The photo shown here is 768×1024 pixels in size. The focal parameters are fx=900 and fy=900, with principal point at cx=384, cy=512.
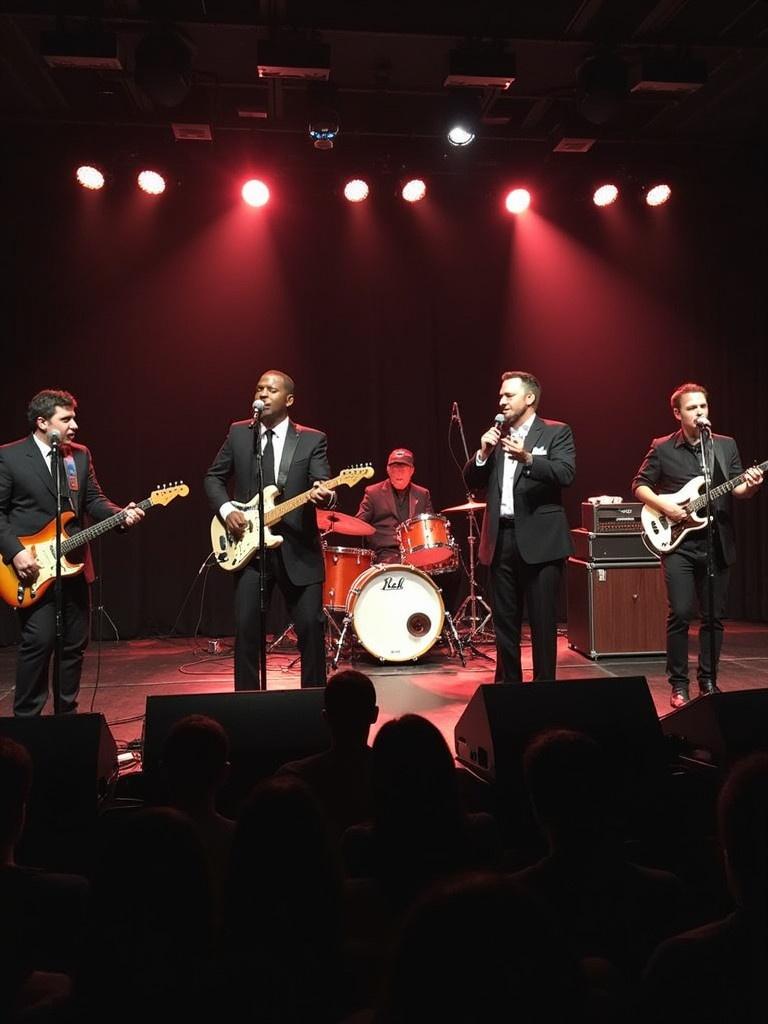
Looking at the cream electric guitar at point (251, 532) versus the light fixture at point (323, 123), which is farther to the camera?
the light fixture at point (323, 123)

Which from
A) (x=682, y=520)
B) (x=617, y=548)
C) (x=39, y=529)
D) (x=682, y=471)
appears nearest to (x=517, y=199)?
(x=617, y=548)

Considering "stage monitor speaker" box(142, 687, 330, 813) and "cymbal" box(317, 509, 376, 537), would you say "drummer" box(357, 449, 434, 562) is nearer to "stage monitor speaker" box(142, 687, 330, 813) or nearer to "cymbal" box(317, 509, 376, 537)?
"cymbal" box(317, 509, 376, 537)

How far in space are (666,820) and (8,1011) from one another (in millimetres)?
2082

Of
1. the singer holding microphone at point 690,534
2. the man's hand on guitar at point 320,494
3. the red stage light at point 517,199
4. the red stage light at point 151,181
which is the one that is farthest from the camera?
the red stage light at point 517,199

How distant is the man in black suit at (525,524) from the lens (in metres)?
5.65

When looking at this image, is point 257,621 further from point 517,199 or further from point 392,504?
point 517,199

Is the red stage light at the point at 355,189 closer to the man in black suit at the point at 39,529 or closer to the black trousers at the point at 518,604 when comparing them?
the man in black suit at the point at 39,529

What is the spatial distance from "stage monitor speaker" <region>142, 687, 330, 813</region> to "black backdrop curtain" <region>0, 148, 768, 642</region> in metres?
6.47

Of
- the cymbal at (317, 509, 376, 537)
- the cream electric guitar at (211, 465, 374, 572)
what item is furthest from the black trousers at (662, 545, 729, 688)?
the cymbal at (317, 509, 376, 537)

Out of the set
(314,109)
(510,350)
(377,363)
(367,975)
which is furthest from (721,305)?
(367,975)

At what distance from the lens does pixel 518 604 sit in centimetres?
588

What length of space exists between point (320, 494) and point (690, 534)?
109 inches

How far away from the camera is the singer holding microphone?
245 inches

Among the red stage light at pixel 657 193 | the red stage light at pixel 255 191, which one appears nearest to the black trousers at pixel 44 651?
the red stage light at pixel 255 191
